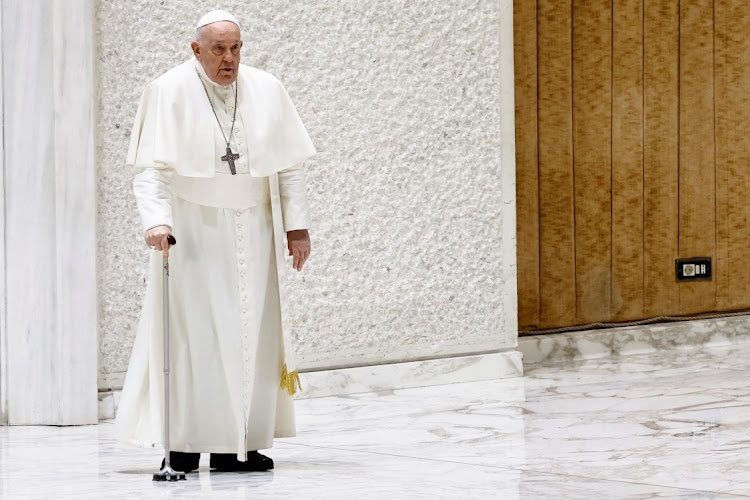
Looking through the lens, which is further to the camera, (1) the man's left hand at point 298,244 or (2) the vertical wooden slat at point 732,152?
(2) the vertical wooden slat at point 732,152

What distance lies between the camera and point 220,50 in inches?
179

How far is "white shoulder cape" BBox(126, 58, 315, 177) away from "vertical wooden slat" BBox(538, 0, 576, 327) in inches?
121

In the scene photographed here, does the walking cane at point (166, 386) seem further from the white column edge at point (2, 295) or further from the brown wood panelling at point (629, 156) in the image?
the brown wood panelling at point (629, 156)

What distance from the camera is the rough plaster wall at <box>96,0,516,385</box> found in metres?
5.96

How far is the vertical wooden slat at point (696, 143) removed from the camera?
823cm

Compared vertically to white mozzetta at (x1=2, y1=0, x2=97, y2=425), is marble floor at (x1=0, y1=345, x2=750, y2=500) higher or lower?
lower

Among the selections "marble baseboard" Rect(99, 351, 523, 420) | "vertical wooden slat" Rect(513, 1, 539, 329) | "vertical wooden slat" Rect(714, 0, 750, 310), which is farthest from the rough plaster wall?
"vertical wooden slat" Rect(714, 0, 750, 310)

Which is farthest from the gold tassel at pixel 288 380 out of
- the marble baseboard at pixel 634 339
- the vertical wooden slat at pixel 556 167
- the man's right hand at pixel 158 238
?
the vertical wooden slat at pixel 556 167

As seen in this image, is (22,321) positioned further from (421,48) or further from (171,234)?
(421,48)

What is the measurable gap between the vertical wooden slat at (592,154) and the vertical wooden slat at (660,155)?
0.29 m

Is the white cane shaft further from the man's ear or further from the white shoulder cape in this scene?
the man's ear

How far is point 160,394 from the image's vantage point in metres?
4.57

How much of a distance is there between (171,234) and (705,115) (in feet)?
15.4

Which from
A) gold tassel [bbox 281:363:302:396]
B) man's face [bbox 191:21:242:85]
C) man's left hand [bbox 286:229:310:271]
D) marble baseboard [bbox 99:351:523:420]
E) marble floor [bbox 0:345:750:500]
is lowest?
marble floor [bbox 0:345:750:500]
